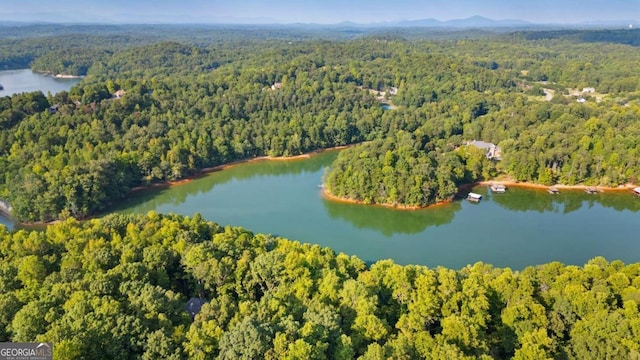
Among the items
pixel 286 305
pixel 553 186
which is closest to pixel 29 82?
pixel 553 186

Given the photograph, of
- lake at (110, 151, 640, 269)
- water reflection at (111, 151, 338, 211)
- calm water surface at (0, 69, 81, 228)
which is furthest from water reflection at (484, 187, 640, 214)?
calm water surface at (0, 69, 81, 228)

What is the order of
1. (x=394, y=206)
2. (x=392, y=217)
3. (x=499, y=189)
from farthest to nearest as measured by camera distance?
(x=499, y=189), (x=394, y=206), (x=392, y=217)

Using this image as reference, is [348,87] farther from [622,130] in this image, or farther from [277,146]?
[622,130]

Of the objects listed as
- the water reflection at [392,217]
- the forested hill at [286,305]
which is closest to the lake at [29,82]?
the water reflection at [392,217]

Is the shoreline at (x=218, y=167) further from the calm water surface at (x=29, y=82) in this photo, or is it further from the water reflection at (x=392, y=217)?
the calm water surface at (x=29, y=82)

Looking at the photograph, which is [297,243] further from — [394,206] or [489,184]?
[489,184]
